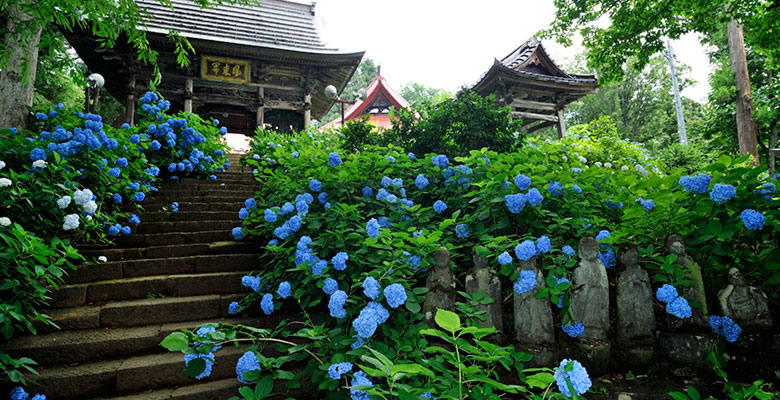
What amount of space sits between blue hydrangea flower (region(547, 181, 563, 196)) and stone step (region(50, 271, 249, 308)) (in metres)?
2.36

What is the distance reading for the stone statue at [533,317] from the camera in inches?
61.6

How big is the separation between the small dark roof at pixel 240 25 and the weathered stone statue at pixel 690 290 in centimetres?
1035

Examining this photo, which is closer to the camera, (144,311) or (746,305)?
(746,305)

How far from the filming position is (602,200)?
Result: 7.13 ft

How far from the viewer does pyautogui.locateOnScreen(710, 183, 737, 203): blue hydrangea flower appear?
141 centimetres

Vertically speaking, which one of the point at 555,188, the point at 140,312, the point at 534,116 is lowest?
the point at 140,312

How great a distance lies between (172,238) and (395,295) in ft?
9.76

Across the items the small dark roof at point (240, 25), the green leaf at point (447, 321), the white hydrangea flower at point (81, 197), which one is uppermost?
the small dark roof at point (240, 25)

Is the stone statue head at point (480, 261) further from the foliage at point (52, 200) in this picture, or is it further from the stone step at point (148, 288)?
the foliage at point (52, 200)

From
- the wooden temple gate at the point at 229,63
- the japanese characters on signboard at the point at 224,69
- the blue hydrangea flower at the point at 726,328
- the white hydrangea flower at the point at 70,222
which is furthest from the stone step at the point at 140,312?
the japanese characters on signboard at the point at 224,69

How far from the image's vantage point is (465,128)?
431 cm

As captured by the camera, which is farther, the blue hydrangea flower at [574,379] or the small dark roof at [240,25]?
the small dark roof at [240,25]

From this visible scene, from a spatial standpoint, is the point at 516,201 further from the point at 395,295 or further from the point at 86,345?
the point at 86,345

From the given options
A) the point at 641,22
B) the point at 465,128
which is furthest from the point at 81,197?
the point at 641,22
